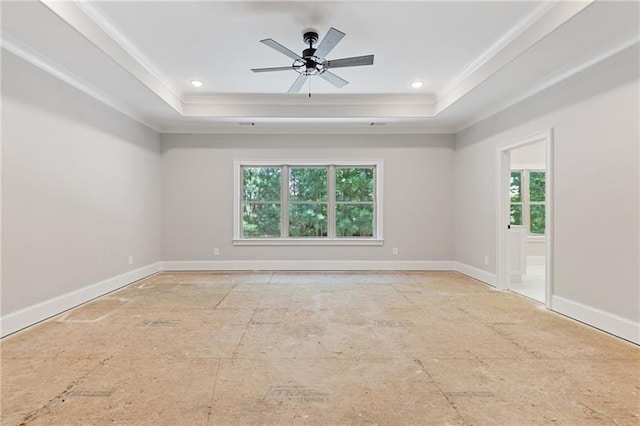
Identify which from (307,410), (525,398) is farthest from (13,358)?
(525,398)

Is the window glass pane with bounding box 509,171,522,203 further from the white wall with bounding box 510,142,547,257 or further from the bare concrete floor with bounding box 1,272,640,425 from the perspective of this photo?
the bare concrete floor with bounding box 1,272,640,425

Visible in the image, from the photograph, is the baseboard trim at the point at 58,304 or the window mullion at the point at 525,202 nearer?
the baseboard trim at the point at 58,304

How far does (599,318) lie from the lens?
10.4 feet

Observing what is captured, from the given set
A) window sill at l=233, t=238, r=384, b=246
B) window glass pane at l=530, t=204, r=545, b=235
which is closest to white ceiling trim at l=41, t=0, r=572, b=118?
window sill at l=233, t=238, r=384, b=246

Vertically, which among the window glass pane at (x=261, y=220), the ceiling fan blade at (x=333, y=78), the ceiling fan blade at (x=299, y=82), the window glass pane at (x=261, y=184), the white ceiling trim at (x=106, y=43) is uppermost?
the white ceiling trim at (x=106, y=43)

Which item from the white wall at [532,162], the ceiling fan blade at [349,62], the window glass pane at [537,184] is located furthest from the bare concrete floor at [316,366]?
the window glass pane at [537,184]

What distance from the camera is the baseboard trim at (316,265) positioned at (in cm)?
624

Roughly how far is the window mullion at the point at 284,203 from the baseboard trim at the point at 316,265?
0.63 metres

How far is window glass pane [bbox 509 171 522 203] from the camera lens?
7.56m

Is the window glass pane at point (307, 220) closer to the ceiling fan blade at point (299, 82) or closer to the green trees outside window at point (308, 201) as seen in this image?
the green trees outside window at point (308, 201)

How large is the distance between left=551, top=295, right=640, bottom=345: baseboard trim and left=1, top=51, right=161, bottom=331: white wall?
5.66 meters

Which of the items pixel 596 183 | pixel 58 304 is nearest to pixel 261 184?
pixel 58 304

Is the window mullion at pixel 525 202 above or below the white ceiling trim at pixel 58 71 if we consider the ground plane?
below

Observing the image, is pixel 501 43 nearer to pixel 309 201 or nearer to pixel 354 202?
pixel 354 202
